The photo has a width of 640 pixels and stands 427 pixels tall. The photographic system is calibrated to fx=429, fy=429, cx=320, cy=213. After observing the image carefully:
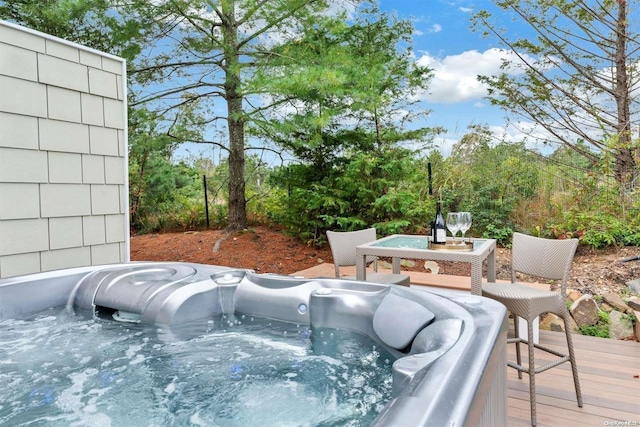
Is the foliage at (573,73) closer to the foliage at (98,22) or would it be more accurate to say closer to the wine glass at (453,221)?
the wine glass at (453,221)

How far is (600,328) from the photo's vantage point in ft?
8.79

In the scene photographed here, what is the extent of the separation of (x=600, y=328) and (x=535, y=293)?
3.62ft

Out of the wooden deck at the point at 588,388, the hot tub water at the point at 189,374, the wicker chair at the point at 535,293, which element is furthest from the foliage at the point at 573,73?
the hot tub water at the point at 189,374

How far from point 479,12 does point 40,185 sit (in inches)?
187

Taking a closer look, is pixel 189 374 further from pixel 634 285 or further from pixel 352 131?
pixel 352 131

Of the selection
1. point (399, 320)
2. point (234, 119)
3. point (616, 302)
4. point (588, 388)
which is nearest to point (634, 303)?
point (616, 302)

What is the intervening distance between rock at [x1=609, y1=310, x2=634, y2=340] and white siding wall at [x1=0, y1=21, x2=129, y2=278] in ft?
10.8

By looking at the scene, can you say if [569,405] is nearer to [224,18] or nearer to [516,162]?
[516,162]

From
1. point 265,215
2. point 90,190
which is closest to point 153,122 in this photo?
point 265,215

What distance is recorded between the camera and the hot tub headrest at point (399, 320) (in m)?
1.44

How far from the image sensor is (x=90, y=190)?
2.89 m

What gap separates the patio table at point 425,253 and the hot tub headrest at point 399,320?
67 centimetres

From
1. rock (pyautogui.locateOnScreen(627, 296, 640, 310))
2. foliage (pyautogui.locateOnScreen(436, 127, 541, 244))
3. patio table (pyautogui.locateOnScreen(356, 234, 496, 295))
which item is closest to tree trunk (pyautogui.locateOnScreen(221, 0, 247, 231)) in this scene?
foliage (pyautogui.locateOnScreen(436, 127, 541, 244))

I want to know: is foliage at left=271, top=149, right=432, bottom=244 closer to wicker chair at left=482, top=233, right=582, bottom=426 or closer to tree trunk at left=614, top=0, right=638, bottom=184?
tree trunk at left=614, top=0, right=638, bottom=184
